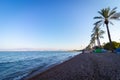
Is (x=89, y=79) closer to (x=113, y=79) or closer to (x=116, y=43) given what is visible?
(x=113, y=79)

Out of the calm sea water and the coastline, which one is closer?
the coastline

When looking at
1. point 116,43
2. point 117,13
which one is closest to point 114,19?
point 117,13

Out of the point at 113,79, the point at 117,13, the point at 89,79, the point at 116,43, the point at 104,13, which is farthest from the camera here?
the point at 116,43

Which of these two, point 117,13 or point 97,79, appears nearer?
point 97,79

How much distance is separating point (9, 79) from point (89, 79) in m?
7.09

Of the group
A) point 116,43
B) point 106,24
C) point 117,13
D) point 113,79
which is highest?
point 117,13

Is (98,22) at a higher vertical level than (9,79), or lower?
higher

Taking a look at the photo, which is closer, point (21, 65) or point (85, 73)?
point (85, 73)

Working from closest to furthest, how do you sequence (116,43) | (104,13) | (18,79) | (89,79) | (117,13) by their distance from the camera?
(89,79) < (18,79) < (117,13) < (104,13) < (116,43)

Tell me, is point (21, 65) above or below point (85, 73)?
below

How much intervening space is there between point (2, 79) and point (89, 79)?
782 centimetres

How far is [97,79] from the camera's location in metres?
6.65

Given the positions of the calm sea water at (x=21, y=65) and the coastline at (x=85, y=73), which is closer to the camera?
the coastline at (x=85, y=73)

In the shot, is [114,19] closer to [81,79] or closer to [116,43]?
[116,43]
